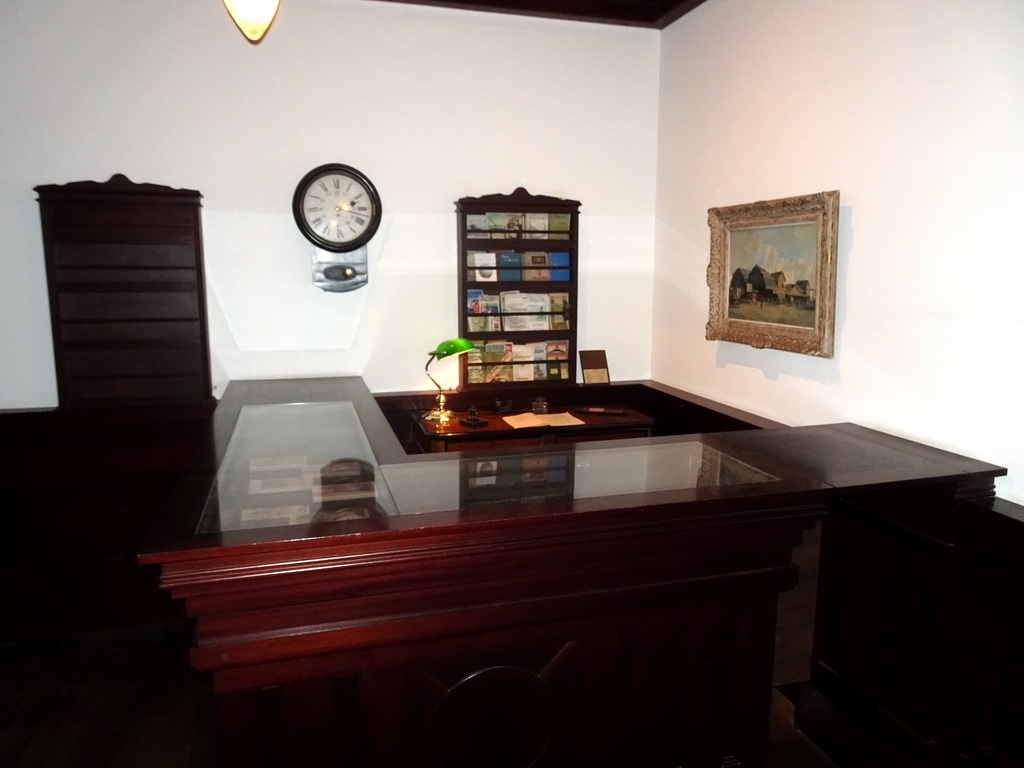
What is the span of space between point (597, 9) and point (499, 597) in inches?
132

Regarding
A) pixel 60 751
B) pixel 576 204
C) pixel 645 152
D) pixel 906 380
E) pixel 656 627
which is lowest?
pixel 60 751

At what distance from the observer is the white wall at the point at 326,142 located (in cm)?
330

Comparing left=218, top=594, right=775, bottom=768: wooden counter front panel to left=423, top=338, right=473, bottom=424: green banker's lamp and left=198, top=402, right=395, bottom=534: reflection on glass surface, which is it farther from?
left=423, top=338, right=473, bottom=424: green banker's lamp

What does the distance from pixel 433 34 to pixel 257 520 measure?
9.90 ft

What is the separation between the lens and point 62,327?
3324 millimetres

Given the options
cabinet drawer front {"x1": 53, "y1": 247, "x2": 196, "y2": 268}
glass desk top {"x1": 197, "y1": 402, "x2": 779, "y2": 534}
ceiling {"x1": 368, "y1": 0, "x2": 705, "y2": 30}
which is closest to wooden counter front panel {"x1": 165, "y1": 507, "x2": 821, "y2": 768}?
glass desk top {"x1": 197, "y1": 402, "x2": 779, "y2": 534}

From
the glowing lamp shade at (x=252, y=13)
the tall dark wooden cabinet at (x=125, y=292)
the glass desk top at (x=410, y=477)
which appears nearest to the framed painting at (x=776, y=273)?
the glass desk top at (x=410, y=477)

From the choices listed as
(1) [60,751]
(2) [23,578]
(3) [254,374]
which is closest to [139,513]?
(2) [23,578]

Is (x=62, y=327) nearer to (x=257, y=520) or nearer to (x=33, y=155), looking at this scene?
(x=33, y=155)

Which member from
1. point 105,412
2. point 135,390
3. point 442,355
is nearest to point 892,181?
point 442,355

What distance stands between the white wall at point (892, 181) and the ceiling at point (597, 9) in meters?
0.28

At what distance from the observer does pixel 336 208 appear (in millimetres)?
3596

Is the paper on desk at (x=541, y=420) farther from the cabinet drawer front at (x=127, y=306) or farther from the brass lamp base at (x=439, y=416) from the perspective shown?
the cabinet drawer front at (x=127, y=306)

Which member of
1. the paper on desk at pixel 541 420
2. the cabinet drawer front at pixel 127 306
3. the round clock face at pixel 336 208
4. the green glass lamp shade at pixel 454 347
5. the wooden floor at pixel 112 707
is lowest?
the wooden floor at pixel 112 707
